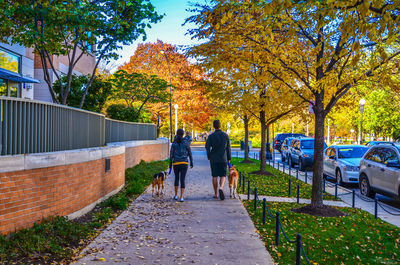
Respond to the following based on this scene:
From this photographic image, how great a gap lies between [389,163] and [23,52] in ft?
47.7

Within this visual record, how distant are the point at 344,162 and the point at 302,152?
5.85m

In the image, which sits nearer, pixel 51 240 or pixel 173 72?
pixel 51 240

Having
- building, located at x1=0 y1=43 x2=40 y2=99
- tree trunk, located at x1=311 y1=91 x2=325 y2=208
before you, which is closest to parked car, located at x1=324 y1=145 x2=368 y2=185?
tree trunk, located at x1=311 y1=91 x2=325 y2=208

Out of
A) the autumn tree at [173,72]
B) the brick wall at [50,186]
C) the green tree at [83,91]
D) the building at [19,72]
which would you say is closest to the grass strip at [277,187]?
the brick wall at [50,186]

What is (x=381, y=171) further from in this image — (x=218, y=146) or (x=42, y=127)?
(x=42, y=127)

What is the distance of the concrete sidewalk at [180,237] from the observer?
544cm

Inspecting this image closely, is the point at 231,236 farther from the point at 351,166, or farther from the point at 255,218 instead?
the point at 351,166

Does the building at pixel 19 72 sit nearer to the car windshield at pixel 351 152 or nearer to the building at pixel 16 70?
the building at pixel 16 70

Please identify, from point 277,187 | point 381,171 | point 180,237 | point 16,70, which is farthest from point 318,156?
point 16,70

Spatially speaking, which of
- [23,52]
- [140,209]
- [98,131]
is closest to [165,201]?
[140,209]

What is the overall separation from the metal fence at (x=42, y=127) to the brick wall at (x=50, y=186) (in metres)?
0.32

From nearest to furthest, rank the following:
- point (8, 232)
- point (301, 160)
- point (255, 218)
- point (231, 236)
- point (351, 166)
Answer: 1. point (8, 232)
2. point (231, 236)
3. point (255, 218)
4. point (351, 166)
5. point (301, 160)

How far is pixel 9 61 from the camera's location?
15.1 metres

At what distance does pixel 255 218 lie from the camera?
8.21 meters
